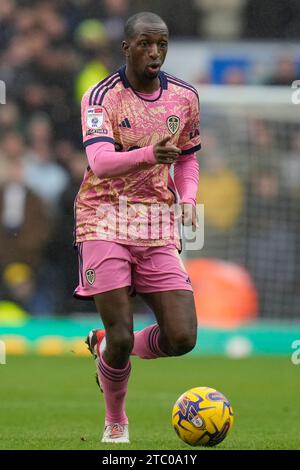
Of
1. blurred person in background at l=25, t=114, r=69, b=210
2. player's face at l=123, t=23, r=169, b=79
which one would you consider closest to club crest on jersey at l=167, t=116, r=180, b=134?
player's face at l=123, t=23, r=169, b=79

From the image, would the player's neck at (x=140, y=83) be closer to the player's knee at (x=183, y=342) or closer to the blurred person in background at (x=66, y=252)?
the player's knee at (x=183, y=342)

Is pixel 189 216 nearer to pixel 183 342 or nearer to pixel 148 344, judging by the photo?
pixel 183 342

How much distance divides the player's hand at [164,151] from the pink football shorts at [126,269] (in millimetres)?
734

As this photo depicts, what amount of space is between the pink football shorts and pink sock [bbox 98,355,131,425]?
45cm

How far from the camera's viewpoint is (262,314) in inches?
610

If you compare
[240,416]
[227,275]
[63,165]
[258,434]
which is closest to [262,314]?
[227,275]

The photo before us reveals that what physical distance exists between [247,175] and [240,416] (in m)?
6.70

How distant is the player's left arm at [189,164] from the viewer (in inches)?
298

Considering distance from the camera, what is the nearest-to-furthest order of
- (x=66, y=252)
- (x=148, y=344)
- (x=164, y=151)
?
(x=164, y=151)
(x=148, y=344)
(x=66, y=252)

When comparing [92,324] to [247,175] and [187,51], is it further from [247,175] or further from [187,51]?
[187,51]

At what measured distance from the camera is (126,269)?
7.35m

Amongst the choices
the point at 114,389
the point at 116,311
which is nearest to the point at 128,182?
the point at 116,311

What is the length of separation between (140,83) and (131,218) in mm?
784

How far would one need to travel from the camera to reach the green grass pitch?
762 cm
